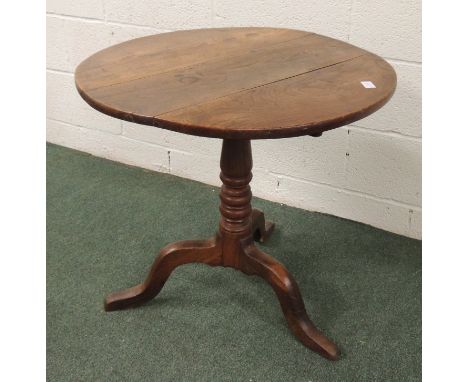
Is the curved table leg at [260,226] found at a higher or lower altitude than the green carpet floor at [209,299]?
→ higher

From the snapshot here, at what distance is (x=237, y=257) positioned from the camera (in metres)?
1.49

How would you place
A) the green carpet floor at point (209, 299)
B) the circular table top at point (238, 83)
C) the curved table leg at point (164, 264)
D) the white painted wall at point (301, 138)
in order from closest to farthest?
the circular table top at point (238, 83)
the green carpet floor at point (209, 299)
the curved table leg at point (164, 264)
the white painted wall at point (301, 138)

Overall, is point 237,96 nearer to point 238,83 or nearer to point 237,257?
point 238,83

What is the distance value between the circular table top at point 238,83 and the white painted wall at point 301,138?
248 mm

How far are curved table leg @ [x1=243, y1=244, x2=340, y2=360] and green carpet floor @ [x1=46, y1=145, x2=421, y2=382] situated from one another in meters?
0.03

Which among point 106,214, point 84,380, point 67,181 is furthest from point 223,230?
point 67,181

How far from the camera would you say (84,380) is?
1.34 m

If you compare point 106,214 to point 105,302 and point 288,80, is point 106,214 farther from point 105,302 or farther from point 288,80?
point 288,80

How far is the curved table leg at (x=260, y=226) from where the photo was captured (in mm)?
1771

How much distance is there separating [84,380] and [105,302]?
25 cm

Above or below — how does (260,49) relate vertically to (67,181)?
above

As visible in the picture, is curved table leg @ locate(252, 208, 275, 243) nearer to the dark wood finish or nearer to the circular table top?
the dark wood finish

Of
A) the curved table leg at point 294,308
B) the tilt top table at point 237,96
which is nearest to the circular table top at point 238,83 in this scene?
the tilt top table at point 237,96

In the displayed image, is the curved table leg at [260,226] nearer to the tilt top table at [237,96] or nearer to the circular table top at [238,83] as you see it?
the tilt top table at [237,96]
